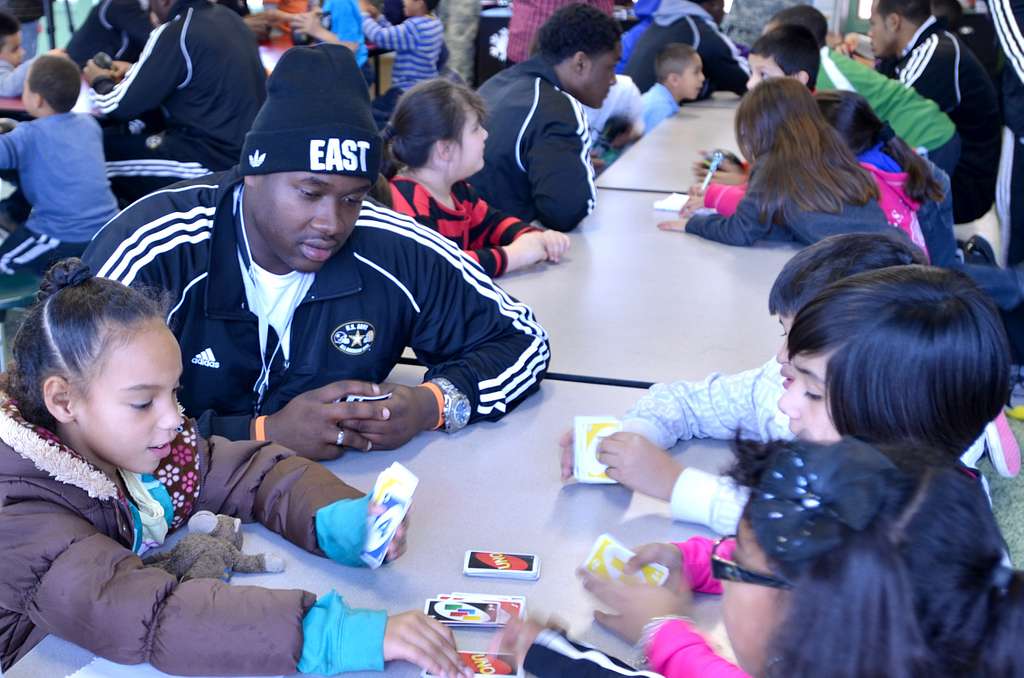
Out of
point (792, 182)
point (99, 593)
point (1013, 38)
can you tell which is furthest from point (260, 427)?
point (1013, 38)

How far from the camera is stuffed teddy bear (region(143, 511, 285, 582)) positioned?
4.63 ft

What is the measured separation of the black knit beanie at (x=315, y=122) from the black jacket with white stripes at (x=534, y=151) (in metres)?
1.49

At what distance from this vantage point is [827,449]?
0.97m

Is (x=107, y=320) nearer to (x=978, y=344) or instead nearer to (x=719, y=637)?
(x=719, y=637)

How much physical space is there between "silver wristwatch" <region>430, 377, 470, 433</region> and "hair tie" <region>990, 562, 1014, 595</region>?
3.80 feet

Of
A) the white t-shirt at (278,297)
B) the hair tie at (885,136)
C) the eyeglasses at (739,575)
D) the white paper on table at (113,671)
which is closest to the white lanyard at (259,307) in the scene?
the white t-shirt at (278,297)

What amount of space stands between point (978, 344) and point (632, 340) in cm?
105

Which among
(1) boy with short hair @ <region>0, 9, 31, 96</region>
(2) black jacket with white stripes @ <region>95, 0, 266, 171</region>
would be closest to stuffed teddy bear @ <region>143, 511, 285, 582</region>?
(2) black jacket with white stripes @ <region>95, 0, 266, 171</region>

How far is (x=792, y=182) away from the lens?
3219 mm

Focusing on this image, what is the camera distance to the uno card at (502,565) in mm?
1471

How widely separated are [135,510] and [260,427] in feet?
1.46

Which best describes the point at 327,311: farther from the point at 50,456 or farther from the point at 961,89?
the point at 961,89

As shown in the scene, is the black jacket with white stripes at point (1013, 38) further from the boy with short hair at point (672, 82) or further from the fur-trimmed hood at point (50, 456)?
the fur-trimmed hood at point (50, 456)

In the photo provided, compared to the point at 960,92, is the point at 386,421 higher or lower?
higher
